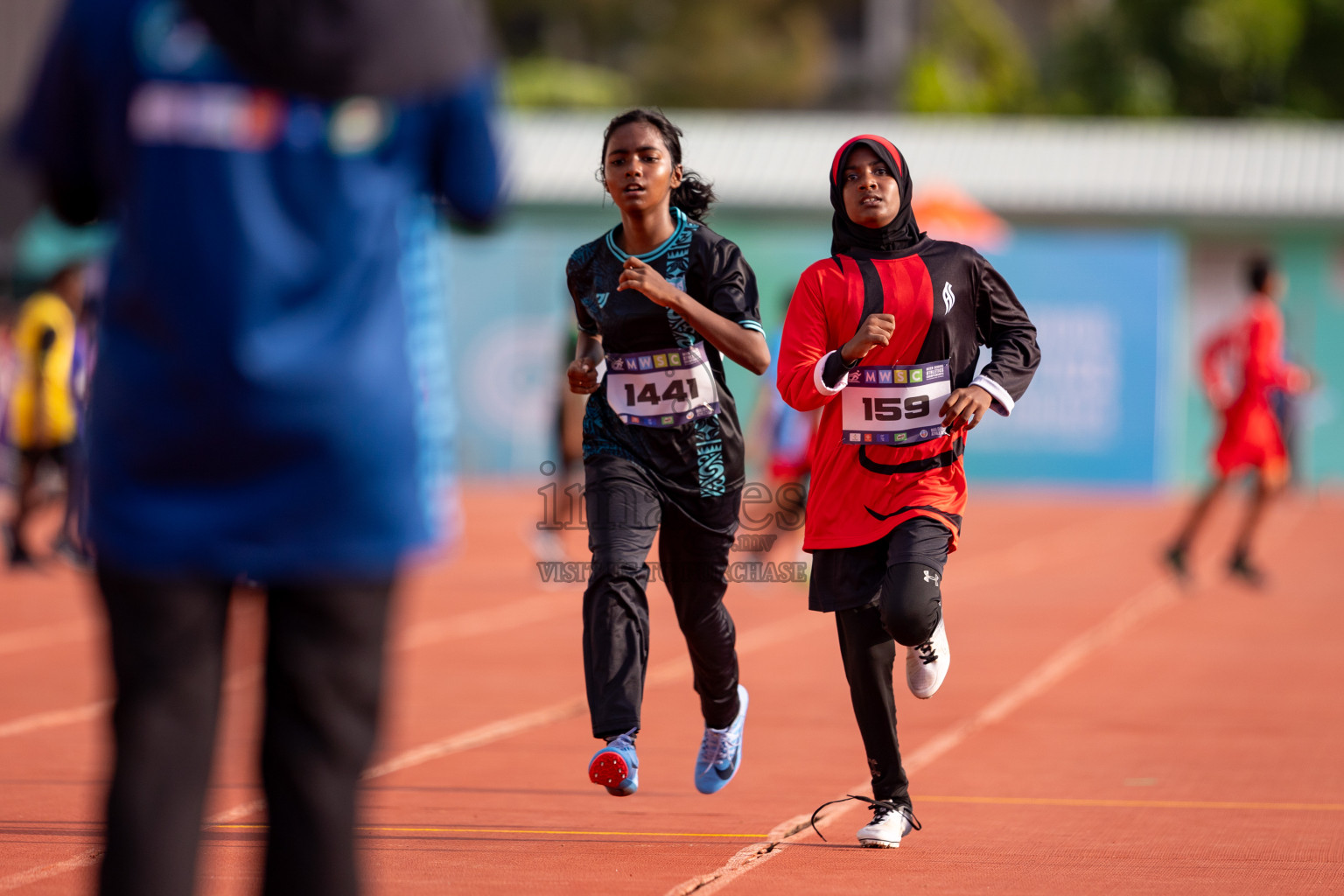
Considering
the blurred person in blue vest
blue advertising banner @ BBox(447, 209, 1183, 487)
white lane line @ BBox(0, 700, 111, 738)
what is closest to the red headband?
the blurred person in blue vest

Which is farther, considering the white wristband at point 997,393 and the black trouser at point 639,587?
the black trouser at point 639,587

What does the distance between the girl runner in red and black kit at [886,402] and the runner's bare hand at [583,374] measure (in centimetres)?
56

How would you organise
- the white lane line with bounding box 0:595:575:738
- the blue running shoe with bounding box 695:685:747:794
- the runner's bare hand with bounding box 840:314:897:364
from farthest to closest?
the white lane line with bounding box 0:595:575:738 < the blue running shoe with bounding box 695:685:747:794 < the runner's bare hand with bounding box 840:314:897:364

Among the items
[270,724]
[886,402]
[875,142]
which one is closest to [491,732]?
[886,402]

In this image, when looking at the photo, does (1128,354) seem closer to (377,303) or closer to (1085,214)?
(1085,214)

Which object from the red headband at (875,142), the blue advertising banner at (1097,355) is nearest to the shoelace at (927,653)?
the red headband at (875,142)

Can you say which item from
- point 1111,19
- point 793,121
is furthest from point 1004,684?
point 1111,19

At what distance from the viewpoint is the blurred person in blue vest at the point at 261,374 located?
8.52 ft

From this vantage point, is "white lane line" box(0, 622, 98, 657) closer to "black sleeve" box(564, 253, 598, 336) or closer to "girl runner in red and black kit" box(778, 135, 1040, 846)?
"black sleeve" box(564, 253, 598, 336)

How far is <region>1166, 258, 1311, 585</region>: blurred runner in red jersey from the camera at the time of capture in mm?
13664

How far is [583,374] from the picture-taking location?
5.48m

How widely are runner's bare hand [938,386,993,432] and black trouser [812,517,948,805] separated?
0.93ft

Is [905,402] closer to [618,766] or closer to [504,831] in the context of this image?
[618,766]

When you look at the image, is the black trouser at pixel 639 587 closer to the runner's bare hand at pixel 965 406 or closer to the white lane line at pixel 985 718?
the white lane line at pixel 985 718
